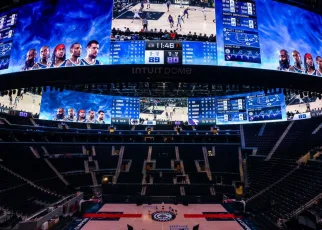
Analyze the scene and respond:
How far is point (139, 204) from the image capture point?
2183cm

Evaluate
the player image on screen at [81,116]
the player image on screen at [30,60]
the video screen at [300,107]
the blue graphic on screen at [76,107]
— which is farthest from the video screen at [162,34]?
the player image on screen at [81,116]

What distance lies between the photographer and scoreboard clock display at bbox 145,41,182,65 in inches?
243

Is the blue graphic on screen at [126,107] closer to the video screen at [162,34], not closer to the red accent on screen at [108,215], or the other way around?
the red accent on screen at [108,215]

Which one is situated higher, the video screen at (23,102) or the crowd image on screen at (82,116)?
the video screen at (23,102)

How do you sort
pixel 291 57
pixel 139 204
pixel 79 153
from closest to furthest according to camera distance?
pixel 291 57, pixel 139 204, pixel 79 153

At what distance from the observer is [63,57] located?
249 inches

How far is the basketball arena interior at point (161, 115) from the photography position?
640 centimetres

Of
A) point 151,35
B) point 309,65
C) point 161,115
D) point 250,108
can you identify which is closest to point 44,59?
point 151,35

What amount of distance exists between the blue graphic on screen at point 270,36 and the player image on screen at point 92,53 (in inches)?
127

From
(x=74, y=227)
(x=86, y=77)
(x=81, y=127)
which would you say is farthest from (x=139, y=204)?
(x=86, y=77)

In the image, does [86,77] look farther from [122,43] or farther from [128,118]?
[128,118]

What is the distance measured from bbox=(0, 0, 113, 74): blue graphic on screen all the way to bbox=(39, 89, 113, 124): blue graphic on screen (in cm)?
2254

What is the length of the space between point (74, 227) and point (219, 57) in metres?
15.0

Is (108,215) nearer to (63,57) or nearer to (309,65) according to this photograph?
(63,57)
